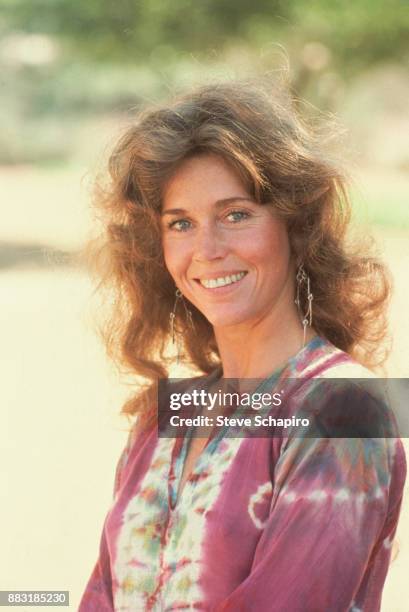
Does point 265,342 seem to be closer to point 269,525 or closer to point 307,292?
point 307,292

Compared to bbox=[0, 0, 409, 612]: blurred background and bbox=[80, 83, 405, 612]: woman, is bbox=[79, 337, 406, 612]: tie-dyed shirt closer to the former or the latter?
bbox=[80, 83, 405, 612]: woman

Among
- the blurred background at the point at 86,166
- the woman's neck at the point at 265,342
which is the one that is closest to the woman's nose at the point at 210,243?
the woman's neck at the point at 265,342

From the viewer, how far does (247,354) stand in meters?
1.63

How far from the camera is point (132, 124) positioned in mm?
1655

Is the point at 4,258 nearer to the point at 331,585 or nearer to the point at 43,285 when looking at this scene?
the point at 43,285

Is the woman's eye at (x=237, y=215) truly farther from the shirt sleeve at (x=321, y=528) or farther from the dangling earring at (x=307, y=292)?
the shirt sleeve at (x=321, y=528)

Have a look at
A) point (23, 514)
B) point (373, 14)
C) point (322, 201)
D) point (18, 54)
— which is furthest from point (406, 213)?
point (322, 201)

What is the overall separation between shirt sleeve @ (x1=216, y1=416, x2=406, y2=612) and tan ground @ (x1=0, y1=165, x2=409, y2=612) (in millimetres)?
600

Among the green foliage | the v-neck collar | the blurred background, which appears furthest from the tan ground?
the green foliage

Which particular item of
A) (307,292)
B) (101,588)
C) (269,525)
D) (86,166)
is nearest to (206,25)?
(86,166)

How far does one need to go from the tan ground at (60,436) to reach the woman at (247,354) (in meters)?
0.30

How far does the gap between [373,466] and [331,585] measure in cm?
17

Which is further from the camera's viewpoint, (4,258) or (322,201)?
(4,258)

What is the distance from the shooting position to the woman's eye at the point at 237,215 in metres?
1.52
